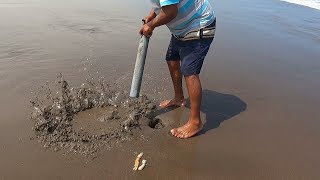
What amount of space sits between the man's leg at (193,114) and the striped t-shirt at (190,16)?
470 mm

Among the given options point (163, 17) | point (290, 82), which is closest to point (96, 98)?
point (163, 17)

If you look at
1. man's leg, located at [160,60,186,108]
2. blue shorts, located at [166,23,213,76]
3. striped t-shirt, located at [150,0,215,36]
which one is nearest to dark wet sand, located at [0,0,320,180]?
man's leg, located at [160,60,186,108]

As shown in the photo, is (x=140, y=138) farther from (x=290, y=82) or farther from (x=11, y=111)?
(x=290, y=82)

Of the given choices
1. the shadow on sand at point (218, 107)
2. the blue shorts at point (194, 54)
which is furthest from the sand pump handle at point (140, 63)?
the shadow on sand at point (218, 107)

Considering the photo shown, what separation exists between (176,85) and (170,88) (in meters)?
0.50

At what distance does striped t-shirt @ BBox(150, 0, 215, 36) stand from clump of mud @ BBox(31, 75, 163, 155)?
965mm

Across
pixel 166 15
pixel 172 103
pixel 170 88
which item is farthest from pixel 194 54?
pixel 170 88

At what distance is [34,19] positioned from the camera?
6988 mm

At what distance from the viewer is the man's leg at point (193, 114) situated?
3.59 meters

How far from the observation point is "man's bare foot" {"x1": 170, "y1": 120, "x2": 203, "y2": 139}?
3570mm

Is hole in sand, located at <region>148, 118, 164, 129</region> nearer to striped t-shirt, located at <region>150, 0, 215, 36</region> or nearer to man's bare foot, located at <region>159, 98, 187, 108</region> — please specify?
man's bare foot, located at <region>159, 98, 187, 108</region>

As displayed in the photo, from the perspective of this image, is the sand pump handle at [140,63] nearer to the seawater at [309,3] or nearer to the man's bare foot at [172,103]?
the man's bare foot at [172,103]

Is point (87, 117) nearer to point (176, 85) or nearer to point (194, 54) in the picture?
point (176, 85)

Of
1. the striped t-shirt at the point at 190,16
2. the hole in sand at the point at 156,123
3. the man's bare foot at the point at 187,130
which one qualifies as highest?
the striped t-shirt at the point at 190,16
